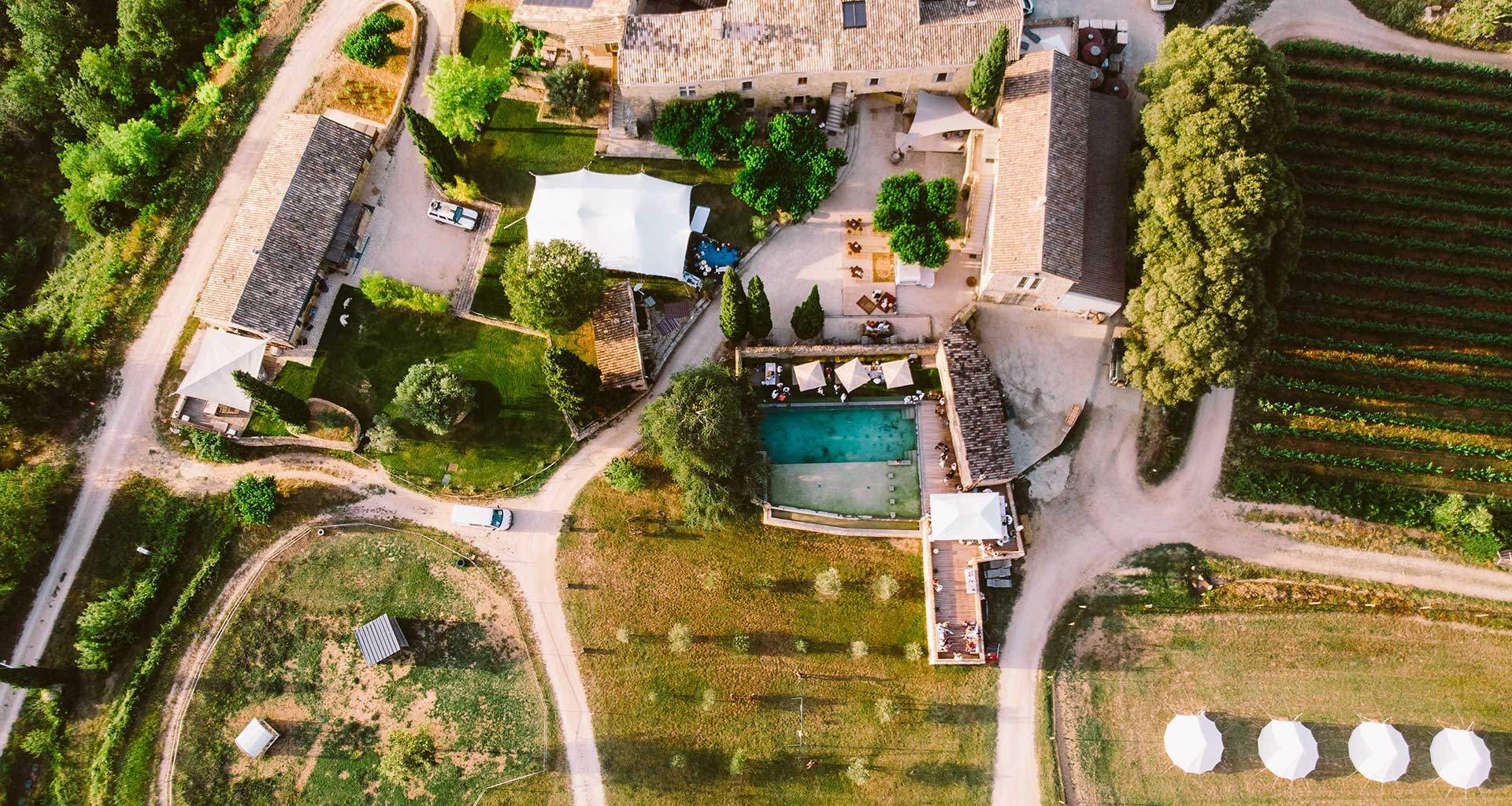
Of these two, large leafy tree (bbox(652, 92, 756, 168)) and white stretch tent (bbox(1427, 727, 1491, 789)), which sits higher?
large leafy tree (bbox(652, 92, 756, 168))

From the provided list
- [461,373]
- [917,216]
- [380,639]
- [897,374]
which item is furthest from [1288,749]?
[461,373]

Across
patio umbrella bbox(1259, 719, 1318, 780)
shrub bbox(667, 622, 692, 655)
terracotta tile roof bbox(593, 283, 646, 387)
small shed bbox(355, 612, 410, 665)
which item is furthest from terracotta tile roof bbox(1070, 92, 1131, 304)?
small shed bbox(355, 612, 410, 665)

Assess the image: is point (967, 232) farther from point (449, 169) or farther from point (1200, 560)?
point (449, 169)

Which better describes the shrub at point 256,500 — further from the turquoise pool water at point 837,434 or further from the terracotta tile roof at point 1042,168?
the terracotta tile roof at point 1042,168

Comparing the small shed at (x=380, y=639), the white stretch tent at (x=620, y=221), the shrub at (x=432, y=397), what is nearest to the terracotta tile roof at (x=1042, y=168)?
the white stretch tent at (x=620, y=221)

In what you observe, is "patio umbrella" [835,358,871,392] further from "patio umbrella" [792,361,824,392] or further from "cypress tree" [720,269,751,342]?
"cypress tree" [720,269,751,342]

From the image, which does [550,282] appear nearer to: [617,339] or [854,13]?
[617,339]
